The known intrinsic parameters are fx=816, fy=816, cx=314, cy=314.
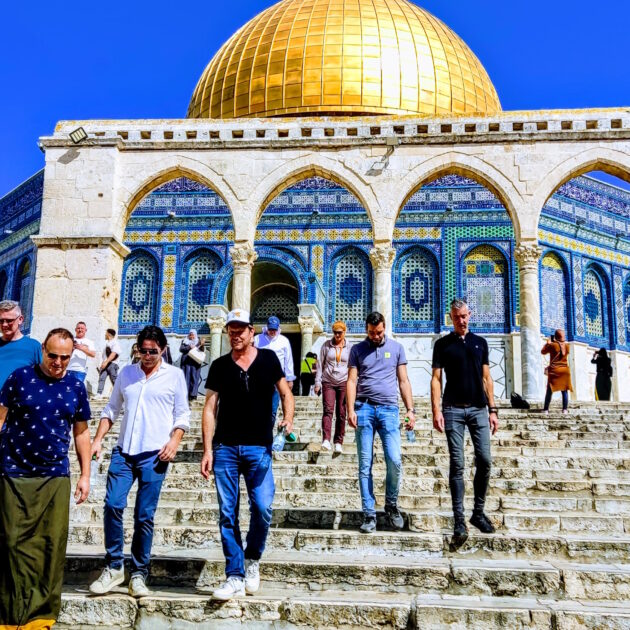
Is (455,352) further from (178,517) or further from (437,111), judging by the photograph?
(437,111)

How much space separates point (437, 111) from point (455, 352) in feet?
55.1

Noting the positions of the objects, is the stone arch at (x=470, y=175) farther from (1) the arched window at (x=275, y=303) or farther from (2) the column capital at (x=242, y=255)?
(1) the arched window at (x=275, y=303)

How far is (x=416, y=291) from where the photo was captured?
19219 mm

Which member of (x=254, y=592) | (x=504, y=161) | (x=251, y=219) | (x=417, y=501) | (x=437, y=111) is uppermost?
(x=437, y=111)

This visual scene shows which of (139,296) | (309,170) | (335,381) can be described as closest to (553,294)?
(309,170)

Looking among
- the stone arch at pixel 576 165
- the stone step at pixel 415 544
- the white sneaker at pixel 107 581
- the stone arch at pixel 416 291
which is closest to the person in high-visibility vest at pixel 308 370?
the stone arch at pixel 576 165

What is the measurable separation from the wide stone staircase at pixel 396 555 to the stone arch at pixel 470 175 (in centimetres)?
626

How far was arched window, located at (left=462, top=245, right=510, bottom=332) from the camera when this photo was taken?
18781mm

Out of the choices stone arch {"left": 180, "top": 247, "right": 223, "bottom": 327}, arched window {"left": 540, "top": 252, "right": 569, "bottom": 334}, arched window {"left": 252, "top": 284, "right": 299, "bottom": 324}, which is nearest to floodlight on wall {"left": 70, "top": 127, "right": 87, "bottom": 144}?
stone arch {"left": 180, "top": 247, "right": 223, "bottom": 327}

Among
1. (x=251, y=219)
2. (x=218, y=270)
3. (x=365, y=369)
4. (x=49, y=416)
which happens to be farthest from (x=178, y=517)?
(x=218, y=270)

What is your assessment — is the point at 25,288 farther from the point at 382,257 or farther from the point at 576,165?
the point at 576,165

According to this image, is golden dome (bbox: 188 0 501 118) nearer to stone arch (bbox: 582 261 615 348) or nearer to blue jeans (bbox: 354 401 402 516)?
stone arch (bbox: 582 261 615 348)

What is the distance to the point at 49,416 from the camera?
3.63 metres

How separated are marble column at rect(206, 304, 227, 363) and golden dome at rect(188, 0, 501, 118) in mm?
5269
